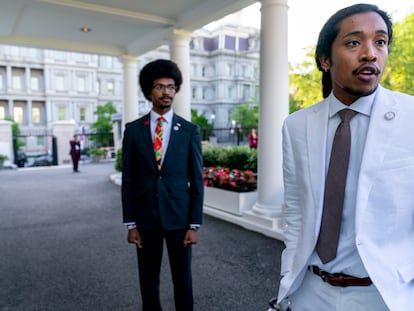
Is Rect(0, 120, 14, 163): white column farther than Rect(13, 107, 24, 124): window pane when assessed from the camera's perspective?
No

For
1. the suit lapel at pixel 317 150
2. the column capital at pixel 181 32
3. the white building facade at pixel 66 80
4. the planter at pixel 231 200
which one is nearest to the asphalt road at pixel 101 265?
the planter at pixel 231 200

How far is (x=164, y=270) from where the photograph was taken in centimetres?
430

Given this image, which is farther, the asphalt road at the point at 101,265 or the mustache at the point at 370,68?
the asphalt road at the point at 101,265

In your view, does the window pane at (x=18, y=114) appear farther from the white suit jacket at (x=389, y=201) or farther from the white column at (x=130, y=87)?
the white suit jacket at (x=389, y=201)

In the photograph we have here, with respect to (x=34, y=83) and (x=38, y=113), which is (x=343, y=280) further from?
(x=34, y=83)

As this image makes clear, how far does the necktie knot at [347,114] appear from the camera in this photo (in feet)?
4.39

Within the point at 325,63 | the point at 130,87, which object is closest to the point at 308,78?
the point at 130,87

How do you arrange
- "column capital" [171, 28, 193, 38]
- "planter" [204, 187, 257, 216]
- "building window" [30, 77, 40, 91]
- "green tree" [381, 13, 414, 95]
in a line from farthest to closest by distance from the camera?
"building window" [30, 77, 40, 91], "green tree" [381, 13, 414, 95], "column capital" [171, 28, 193, 38], "planter" [204, 187, 257, 216]

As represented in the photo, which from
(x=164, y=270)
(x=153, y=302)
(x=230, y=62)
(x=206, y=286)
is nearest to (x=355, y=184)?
(x=153, y=302)

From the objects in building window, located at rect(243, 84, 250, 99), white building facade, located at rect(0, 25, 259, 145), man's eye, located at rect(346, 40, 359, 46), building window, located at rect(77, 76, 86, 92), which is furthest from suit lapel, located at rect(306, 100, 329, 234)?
building window, located at rect(243, 84, 250, 99)

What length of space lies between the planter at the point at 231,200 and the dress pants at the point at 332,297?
16.9 ft

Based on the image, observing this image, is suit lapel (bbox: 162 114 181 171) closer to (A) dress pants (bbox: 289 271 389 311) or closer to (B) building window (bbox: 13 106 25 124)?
(A) dress pants (bbox: 289 271 389 311)

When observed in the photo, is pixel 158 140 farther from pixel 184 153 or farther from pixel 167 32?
pixel 167 32

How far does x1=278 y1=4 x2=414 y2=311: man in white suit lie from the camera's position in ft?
3.88
